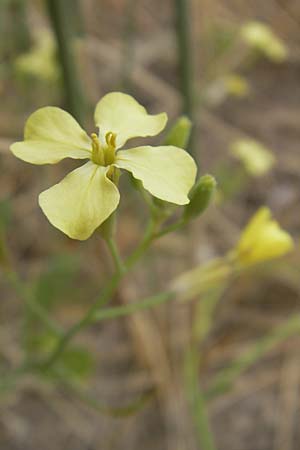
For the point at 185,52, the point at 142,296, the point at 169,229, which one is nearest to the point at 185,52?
the point at 185,52

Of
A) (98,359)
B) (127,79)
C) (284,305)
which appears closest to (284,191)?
(284,305)

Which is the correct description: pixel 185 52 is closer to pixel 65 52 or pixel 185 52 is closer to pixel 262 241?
pixel 65 52

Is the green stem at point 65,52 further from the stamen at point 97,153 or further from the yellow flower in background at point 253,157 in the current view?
the yellow flower in background at point 253,157

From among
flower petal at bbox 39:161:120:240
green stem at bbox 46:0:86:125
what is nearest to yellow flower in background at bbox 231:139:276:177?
green stem at bbox 46:0:86:125

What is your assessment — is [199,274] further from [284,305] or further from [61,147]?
[284,305]

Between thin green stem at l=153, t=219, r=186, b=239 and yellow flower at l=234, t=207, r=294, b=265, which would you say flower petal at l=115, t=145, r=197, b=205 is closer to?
thin green stem at l=153, t=219, r=186, b=239

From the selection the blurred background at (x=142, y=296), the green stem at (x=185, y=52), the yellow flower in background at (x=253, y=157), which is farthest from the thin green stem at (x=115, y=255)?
the yellow flower in background at (x=253, y=157)
